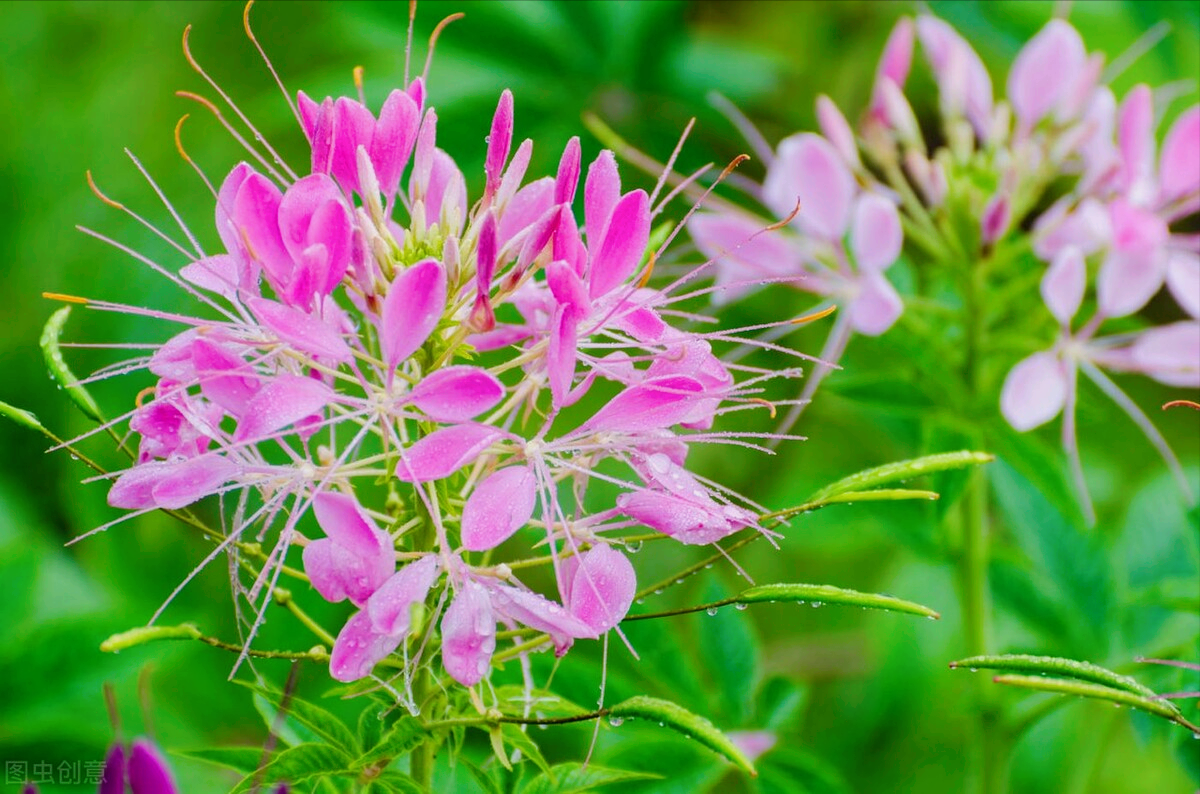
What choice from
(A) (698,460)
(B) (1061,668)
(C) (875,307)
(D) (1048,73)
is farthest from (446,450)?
(A) (698,460)

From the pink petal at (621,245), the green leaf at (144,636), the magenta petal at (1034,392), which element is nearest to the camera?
the green leaf at (144,636)

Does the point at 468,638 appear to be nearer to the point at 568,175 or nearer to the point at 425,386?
the point at 425,386

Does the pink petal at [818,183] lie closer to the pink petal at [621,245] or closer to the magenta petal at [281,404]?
the pink petal at [621,245]

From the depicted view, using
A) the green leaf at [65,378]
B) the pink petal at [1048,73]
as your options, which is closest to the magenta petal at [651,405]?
the green leaf at [65,378]

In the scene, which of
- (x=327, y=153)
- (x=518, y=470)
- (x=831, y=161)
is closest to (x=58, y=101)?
(x=831, y=161)

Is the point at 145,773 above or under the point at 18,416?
under

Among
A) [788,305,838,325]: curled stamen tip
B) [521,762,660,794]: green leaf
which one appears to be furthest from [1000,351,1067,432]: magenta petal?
[521,762,660,794]: green leaf
